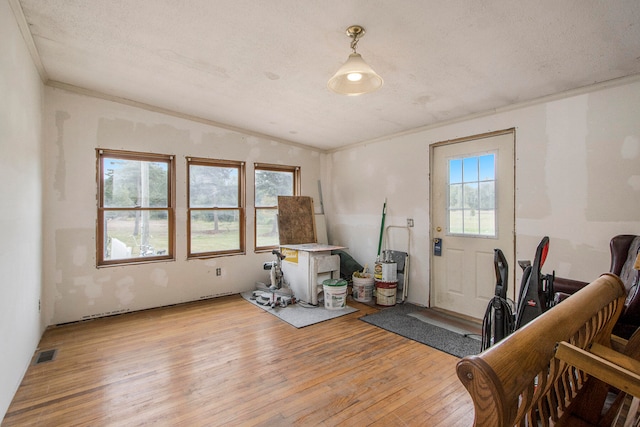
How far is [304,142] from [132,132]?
8.43ft

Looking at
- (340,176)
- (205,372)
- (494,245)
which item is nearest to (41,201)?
(205,372)

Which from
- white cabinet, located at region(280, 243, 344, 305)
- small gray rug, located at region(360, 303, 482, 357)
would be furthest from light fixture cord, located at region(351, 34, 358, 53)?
small gray rug, located at region(360, 303, 482, 357)

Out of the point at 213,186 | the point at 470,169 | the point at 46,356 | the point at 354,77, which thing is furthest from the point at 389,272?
the point at 46,356

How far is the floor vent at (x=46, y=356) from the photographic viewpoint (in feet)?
8.88

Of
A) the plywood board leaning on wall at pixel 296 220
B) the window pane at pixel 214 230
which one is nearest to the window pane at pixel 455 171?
the plywood board leaning on wall at pixel 296 220

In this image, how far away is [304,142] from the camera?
5.35 m

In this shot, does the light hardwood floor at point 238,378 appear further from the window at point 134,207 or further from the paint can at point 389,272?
the window at point 134,207

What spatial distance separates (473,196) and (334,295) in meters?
2.11

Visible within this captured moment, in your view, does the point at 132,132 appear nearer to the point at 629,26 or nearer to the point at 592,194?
the point at 629,26

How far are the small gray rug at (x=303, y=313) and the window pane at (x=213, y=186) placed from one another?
1654mm

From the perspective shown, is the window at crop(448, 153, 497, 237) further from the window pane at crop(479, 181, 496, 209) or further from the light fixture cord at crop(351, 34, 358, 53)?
the light fixture cord at crop(351, 34, 358, 53)

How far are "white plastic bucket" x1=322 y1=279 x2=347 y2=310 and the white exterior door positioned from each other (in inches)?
47.8

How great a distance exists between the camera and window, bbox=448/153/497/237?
3.52m

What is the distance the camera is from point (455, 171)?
12.7ft
